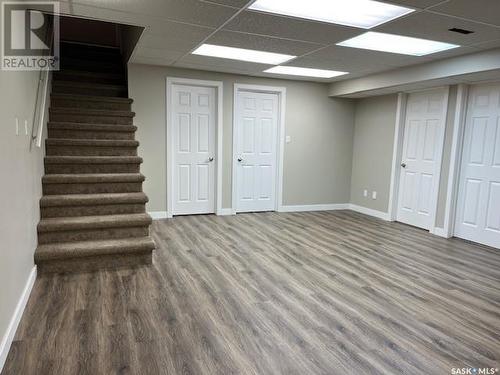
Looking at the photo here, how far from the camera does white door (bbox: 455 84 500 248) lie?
4527 mm

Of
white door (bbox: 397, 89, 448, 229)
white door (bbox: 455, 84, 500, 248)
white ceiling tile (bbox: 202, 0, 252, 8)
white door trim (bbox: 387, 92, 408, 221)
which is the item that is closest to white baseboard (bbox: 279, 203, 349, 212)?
white door trim (bbox: 387, 92, 408, 221)

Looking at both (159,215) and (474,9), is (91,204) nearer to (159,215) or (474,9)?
(159,215)

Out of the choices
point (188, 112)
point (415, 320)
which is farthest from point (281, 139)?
point (415, 320)

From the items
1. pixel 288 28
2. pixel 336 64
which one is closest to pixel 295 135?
pixel 336 64

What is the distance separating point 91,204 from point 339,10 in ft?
9.76

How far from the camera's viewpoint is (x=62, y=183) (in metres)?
3.78

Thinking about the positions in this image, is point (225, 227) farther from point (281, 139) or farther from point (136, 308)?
point (136, 308)

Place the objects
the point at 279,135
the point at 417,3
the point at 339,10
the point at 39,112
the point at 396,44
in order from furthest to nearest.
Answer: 1. the point at 279,135
2. the point at 396,44
3. the point at 39,112
4. the point at 339,10
5. the point at 417,3

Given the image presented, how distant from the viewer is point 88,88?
17.5ft

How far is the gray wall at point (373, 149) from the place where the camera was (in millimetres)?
6047

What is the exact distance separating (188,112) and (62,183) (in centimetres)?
243

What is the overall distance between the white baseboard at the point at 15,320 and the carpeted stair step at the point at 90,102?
8.52 ft

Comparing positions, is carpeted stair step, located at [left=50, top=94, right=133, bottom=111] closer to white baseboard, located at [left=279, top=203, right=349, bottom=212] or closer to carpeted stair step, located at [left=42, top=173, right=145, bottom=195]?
carpeted stair step, located at [left=42, top=173, right=145, bottom=195]

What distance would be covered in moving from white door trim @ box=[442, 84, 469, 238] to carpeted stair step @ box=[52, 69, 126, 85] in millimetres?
4976
